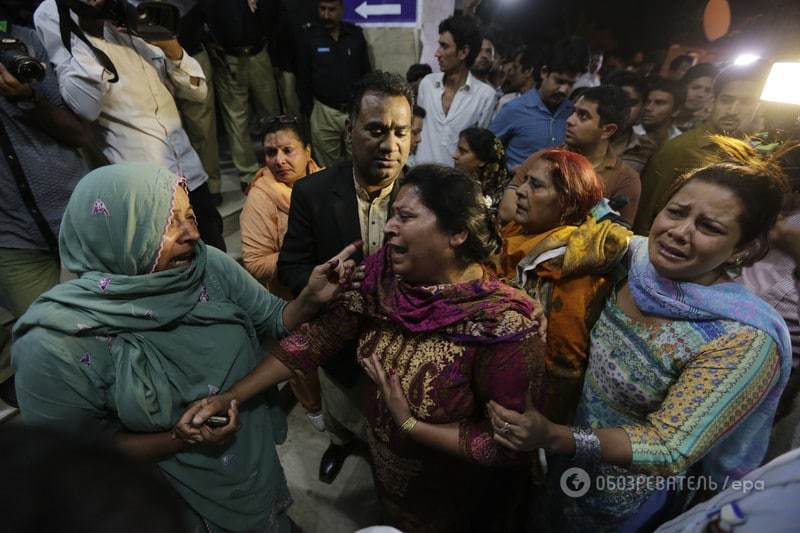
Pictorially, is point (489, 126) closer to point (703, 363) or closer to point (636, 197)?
point (636, 197)

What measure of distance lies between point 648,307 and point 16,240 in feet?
10.3

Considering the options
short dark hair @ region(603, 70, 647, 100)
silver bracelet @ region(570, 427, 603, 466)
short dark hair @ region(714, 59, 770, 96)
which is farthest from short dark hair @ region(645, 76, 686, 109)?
silver bracelet @ region(570, 427, 603, 466)

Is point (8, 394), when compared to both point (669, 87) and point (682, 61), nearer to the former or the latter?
point (669, 87)

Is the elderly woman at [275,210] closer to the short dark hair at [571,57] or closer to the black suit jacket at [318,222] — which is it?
the black suit jacket at [318,222]

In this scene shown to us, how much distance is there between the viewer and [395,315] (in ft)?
4.47

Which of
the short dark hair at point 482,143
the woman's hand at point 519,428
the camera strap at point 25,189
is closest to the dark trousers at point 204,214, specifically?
the camera strap at point 25,189

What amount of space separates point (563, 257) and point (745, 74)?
119 inches

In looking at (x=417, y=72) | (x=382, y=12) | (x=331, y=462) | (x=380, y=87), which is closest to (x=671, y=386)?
(x=380, y=87)

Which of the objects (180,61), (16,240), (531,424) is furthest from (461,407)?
(180,61)

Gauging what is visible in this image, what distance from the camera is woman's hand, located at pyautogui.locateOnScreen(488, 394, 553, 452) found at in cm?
117

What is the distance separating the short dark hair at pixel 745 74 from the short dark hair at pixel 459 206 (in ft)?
10.7

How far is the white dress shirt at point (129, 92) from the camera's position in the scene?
210 cm

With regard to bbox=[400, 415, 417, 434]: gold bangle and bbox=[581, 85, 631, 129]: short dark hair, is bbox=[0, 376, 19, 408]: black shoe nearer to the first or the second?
bbox=[400, 415, 417, 434]: gold bangle

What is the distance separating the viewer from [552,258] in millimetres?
1654
